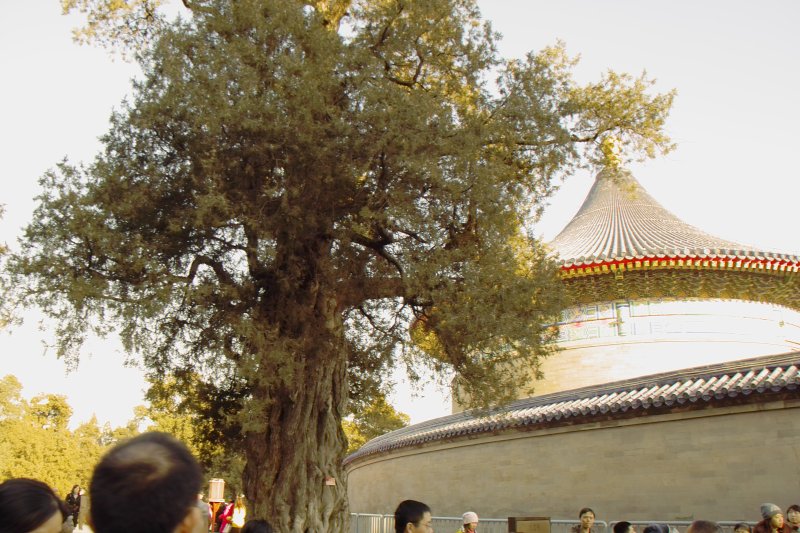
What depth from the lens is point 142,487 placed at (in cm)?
195

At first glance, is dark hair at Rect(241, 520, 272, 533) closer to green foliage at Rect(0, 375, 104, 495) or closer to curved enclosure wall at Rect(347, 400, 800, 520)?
curved enclosure wall at Rect(347, 400, 800, 520)

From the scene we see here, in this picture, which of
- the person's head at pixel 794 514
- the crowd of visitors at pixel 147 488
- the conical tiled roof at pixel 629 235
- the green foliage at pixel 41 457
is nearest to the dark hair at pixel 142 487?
the crowd of visitors at pixel 147 488

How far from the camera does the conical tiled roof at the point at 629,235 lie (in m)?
20.7

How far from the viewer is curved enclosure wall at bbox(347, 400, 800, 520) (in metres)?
12.7

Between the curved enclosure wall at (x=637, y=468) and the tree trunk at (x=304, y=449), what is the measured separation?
5792 millimetres

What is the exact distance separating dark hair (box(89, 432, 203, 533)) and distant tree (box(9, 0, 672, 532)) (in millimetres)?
7885

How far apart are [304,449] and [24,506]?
28.9ft

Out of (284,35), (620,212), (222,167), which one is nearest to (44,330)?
(222,167)

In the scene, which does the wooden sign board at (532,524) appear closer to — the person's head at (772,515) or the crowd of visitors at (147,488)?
the person's head at (772,515)

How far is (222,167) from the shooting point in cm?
1038

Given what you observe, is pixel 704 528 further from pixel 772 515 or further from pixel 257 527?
pixel 772 515

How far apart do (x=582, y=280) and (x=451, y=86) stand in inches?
419


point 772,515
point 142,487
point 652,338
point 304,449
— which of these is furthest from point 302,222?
point 652,338

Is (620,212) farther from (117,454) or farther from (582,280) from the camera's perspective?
(117,454)
